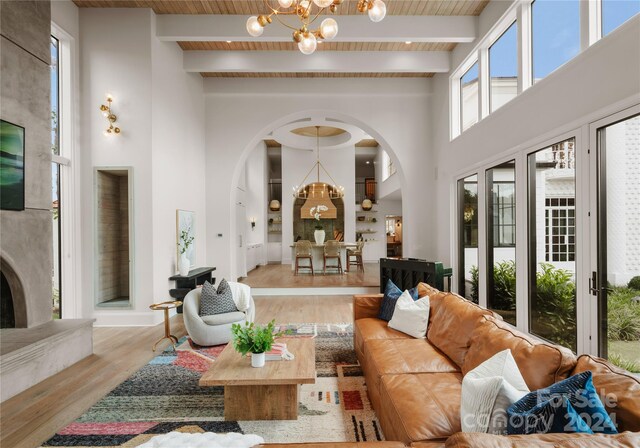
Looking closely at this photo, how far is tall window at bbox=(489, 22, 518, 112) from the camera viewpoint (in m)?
4.19

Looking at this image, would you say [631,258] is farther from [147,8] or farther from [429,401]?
[147,8]

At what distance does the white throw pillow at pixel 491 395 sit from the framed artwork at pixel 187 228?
526cm

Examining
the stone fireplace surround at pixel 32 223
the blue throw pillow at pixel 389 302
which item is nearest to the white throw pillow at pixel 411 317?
the blue throw pillow at pixel 389 302

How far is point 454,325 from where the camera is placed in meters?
2.61

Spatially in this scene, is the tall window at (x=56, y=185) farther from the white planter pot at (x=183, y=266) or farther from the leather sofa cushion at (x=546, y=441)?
the leather sofa cushion at (x=546, y=441)

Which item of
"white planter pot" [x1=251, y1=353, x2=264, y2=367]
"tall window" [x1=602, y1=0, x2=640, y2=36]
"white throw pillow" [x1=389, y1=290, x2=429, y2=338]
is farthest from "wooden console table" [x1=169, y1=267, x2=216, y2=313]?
"tall window" [x1=602, y1=0, x2=640, y2=36]

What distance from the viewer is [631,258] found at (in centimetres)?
254

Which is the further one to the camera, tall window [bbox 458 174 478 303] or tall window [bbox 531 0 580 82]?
tall window [bbox 458 174 478 303]

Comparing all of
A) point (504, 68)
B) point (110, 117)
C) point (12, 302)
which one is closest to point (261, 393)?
point (12, 302)

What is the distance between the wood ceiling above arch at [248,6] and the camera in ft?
15.8

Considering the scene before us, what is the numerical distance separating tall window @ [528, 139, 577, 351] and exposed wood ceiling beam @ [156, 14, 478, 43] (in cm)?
266

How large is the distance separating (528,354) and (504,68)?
13.6 ft

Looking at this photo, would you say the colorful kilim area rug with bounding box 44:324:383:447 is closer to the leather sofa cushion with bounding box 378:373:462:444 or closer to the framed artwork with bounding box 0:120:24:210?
the leather sofa cushion with bounding box 378:373:462:444

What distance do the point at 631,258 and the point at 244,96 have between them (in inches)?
262
